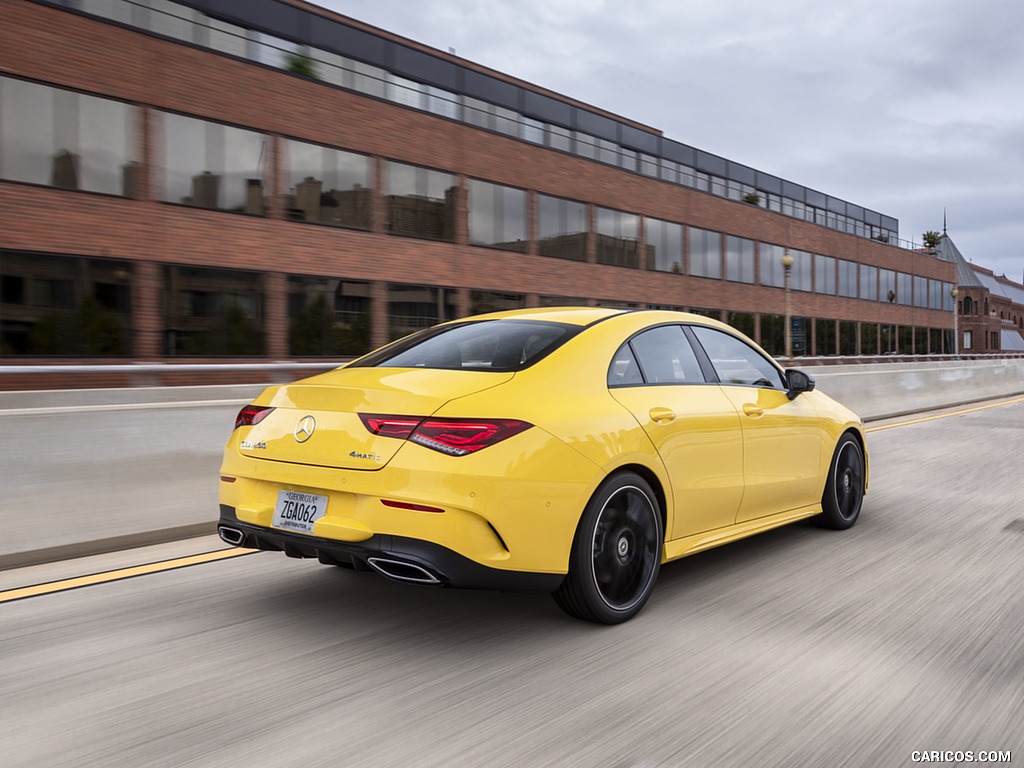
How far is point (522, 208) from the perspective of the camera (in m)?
32.1

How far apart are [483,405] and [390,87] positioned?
25.8 metres

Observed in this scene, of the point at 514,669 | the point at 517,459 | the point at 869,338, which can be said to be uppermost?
the point at 869,338

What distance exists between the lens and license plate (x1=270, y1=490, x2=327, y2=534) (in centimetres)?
393

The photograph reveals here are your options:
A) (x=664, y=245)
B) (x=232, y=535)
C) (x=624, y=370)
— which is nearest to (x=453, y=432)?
(x=624, y=370)

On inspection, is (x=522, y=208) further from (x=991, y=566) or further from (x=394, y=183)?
(x=991, y=566)

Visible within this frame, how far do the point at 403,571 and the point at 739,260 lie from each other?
4324 centimetres

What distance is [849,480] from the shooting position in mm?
6680

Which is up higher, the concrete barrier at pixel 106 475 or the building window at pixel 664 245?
the building window at pixel 664 245

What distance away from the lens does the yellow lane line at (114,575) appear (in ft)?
15.8

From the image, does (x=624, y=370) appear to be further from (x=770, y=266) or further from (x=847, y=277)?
(x=847, y=277)

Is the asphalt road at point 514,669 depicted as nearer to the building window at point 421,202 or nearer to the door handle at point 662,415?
the door handle at point 662,415

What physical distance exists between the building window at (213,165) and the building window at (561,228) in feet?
38.8

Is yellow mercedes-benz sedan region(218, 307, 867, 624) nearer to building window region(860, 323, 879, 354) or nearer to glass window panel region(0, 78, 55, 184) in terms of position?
glass window panel region(0, 78, 55, 184)

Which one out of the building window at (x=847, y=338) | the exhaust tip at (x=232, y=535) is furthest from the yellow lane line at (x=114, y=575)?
the building window at (x=847, y=338)
